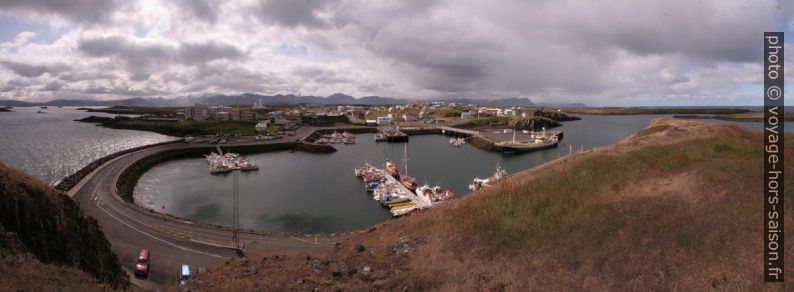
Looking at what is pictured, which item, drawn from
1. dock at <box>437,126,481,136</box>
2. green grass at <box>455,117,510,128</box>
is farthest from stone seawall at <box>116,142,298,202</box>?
green grass at <box>455,117,510,128</box>

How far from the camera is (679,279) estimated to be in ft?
32.8

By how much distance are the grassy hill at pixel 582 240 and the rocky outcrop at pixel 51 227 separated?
447cm

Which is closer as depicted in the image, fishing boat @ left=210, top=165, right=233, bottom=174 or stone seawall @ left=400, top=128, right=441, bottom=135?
fishing boat @ left=210, top=165, right=233, bottom=174

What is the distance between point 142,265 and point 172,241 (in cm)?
460

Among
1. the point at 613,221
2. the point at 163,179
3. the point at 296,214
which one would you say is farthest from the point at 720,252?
the point at 163,179

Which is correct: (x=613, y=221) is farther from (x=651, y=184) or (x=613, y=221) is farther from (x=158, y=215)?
(x=158, y=215)

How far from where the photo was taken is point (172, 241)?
2452 centimetres

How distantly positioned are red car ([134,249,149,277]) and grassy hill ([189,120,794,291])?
896 cm

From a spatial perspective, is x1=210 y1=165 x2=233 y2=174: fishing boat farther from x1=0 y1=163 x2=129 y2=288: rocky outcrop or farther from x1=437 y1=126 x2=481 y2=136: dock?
x1=437 y1=126 x2=481 y2=136: dock

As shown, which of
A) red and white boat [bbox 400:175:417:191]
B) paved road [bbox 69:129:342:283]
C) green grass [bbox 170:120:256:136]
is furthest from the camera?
green grass [bbox 170:120:256:136]

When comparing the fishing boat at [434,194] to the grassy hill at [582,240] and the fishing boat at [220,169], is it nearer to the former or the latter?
the grassy hill at [582,240]

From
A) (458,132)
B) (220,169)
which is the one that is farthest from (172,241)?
(458,132)

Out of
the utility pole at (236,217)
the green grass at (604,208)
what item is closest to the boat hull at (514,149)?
the utility pole at (236,217)

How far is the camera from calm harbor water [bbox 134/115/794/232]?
36500mm
